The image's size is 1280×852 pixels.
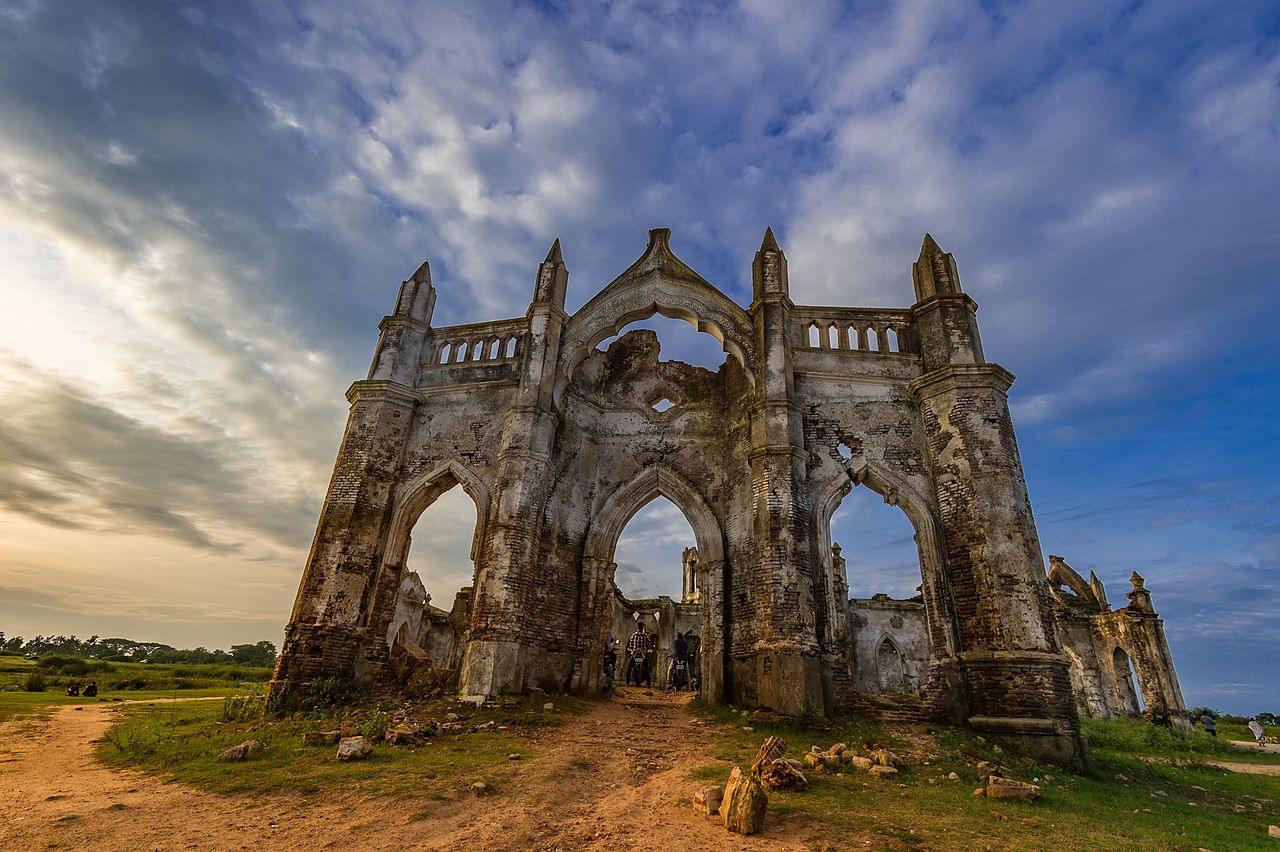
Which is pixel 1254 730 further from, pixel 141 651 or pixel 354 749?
pixel 141 651

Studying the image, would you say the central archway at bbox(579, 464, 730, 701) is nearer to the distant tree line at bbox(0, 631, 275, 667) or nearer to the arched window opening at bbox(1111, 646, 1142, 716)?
the arched window opening at bbox(1111, 646, 1142, 716)

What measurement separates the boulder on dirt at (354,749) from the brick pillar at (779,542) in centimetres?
642

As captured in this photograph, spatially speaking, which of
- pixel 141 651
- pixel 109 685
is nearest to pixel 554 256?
pixel 109 685

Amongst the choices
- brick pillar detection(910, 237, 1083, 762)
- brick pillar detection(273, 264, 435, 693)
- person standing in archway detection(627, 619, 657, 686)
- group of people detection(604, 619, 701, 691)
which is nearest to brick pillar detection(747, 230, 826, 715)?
brick pillar detection(910, 237, 1083, 762)

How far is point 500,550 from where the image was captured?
1238cm

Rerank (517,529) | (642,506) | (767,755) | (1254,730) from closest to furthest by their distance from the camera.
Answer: (767,755)
(517,529)
(642,506)
(1254,730)

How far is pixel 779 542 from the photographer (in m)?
11.5

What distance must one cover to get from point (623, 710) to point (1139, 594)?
19.4 meters

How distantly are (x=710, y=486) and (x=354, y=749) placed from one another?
9046 mm

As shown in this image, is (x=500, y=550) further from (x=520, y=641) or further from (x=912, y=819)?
(x=912, y=819)

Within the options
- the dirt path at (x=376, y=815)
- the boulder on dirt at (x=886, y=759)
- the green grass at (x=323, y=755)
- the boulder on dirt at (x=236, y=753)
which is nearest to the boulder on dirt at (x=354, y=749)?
the green grass at (x=323, y=755)

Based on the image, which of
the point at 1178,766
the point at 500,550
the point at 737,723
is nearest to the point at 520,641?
the point at 500,550

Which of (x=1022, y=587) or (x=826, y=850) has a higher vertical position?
(x=1022, y=587)

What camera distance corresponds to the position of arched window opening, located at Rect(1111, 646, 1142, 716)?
65.5 ft
